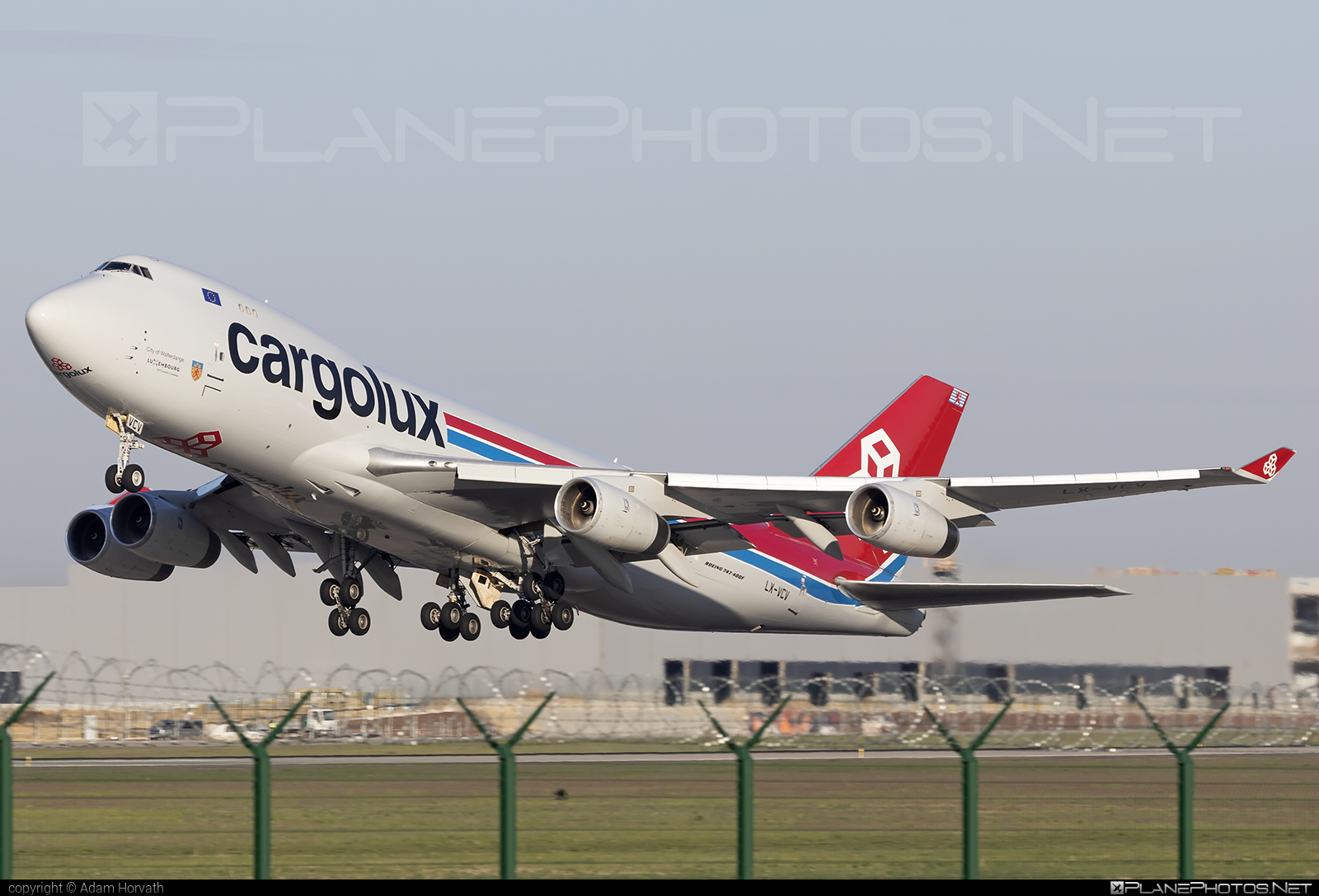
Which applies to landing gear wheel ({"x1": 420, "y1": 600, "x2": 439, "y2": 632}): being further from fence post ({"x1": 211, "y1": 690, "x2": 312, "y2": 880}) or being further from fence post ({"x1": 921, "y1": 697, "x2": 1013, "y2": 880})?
fence post ({"x1": 921, "y1": 697, "x2": 1013, "y2": 880})

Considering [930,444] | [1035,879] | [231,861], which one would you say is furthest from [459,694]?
[930,444]

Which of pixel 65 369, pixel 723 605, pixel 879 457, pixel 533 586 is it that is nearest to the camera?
pixel 65 369

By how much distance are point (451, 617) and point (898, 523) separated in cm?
1126

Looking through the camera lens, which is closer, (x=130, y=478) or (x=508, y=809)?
(x=508, y=809)

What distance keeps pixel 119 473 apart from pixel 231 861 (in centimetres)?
1234

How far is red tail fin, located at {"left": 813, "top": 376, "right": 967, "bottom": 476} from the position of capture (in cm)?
3903

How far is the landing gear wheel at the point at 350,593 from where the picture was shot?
3080cm

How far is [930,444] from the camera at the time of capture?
4034 cm

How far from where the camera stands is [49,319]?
23.2 m

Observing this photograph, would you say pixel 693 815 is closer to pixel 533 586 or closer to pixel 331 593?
pixel 533 586

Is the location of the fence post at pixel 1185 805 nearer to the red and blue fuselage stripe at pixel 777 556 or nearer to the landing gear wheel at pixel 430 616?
the red and blue fuselage stripe at pixel 777 556

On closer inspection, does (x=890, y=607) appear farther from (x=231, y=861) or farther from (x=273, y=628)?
(x=231, y=861)

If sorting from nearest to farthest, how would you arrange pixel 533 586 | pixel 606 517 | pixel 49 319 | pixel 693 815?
pixel 693 815, pixel 49 319, pixel 606 517, pixel 533 586

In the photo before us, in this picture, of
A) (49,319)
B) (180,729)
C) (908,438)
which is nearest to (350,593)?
(180,729)
